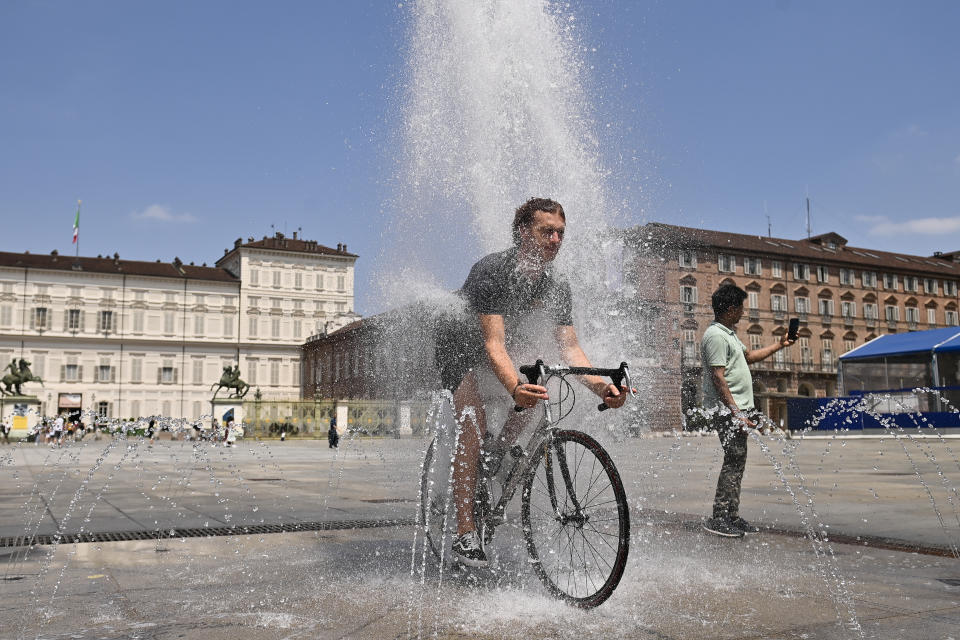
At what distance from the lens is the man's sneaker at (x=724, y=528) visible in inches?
197

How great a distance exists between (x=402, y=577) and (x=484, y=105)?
2776 mm

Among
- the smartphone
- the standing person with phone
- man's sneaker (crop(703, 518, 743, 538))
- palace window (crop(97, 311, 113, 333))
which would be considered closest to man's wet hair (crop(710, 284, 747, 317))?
the standing person with phone

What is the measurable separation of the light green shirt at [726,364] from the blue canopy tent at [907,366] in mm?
34744

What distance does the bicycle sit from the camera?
2955mm

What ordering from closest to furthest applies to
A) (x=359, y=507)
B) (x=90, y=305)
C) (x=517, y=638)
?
(x=517, y=638)
(x=359, y=507)
(x=90, y=305)

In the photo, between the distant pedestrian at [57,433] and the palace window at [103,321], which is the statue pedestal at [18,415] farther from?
the palace window at [103,321]

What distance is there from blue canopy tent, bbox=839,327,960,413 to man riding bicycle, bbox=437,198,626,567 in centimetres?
3695

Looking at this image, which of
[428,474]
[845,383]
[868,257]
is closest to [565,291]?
[428,474]

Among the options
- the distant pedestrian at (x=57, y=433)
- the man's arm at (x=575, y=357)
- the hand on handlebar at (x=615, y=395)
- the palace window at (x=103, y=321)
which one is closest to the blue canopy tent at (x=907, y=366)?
the man's arm at (x=575, y=357)

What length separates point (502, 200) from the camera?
4.49m

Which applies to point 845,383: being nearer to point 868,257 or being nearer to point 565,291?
point 868,257

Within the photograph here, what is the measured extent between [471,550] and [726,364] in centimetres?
263

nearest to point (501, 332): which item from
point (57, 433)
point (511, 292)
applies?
point (511, 292)

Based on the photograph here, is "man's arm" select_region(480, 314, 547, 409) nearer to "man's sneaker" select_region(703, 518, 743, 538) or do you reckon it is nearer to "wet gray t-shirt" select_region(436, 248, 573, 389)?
"wet gray t-shirt" select_region(436, 248, 573, 389)
